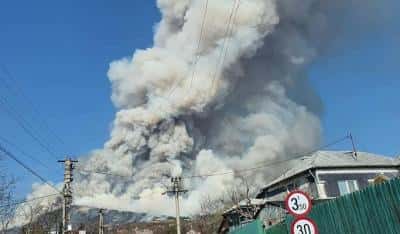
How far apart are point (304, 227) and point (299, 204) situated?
0.41 metres

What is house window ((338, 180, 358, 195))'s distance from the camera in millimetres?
34491

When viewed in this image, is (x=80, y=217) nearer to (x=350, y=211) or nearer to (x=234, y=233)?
(x=234, y=233)

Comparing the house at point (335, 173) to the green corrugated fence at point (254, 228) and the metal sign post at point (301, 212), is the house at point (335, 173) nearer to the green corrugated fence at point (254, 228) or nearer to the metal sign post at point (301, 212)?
the green corrugated fence at point (254, 228)

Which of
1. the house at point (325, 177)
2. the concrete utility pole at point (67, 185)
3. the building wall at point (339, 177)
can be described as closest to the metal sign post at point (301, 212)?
the concrete utility pole at point (67, 185)

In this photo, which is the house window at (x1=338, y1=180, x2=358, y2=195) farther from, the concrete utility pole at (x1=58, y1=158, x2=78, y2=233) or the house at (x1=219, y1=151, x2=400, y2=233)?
the concrete utility pole at (x1=58, y1=158, x2=78, y2=233)

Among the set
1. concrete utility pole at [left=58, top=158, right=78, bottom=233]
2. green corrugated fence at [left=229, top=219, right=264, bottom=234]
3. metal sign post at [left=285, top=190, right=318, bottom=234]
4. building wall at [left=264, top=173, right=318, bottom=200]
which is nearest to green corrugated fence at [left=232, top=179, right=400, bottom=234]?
metal sign post at [left=285, top=190, right=318, bottom=234]

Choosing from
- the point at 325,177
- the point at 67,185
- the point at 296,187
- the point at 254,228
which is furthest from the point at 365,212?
the point at 296,187

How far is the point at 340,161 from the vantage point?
3612 cm

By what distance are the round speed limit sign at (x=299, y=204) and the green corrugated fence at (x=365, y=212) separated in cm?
110

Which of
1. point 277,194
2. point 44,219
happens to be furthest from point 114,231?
point 277,194

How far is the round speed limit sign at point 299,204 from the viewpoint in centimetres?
772

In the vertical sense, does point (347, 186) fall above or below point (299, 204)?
above

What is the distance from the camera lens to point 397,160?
38.4 meters

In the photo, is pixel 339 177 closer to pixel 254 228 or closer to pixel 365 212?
pixel 254 228
